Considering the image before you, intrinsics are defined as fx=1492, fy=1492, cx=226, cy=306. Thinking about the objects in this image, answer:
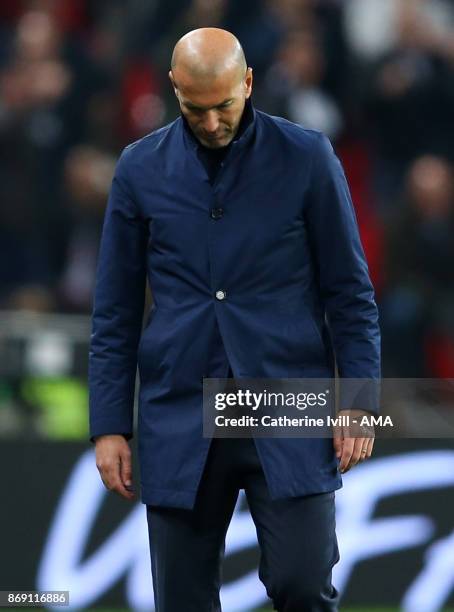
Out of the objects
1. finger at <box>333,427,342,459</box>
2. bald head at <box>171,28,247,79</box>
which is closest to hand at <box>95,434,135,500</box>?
finger at <box>333,427,342,459</box>

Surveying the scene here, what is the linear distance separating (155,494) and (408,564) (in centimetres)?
202

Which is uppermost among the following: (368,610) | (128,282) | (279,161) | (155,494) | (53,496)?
(279,161)

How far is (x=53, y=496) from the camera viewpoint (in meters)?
5.45

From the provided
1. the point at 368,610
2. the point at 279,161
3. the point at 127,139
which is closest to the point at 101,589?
the point at 368,610

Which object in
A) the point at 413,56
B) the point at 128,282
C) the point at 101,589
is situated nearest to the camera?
the point at 128,282

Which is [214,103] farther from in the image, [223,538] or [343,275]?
[223,538]

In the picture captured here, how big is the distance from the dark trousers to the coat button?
534 millimetres

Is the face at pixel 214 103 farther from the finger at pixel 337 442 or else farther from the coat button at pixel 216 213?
the finger at pixel 337 442

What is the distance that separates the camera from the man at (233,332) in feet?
11.6

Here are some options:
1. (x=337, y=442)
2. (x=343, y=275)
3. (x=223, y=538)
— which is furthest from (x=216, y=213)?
(x=223, y=538)

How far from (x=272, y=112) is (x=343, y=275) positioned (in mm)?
3871

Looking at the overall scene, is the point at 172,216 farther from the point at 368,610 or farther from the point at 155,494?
the point at 368,610

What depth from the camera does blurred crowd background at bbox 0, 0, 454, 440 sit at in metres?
7.33

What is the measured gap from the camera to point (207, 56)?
3.40m
